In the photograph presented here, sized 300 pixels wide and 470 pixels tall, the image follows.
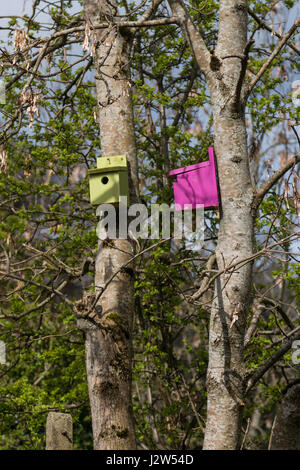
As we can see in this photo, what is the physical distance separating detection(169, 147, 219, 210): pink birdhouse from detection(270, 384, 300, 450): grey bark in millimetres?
1550

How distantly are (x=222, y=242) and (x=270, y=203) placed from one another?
243cm

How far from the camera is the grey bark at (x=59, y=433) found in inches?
115

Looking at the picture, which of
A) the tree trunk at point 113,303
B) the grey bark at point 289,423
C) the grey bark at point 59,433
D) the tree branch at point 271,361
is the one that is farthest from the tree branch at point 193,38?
the grey bark at point 289,423

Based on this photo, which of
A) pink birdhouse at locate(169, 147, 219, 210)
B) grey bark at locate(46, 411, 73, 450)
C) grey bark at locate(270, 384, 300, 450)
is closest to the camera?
grey bark at locate(46, 411, 73, 450)

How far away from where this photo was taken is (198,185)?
3516mm

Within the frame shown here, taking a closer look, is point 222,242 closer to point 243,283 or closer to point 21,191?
point 243,283

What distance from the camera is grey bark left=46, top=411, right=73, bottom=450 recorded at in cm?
291

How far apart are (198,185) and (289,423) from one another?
186 cm

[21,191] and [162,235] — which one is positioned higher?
[21,191]

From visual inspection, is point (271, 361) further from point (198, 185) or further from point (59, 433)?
point (59, 433)

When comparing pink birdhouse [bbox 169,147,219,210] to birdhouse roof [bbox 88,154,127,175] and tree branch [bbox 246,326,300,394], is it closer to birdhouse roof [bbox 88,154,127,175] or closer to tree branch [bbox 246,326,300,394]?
birdhouse roof [bbox 88,154,127,175]

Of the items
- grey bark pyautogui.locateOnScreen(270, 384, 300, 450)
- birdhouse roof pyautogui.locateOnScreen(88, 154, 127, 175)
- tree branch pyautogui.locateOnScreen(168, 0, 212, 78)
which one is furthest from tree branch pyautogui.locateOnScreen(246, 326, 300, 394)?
tree branch pyautogui.locateOnScreen(168, 0, 212, 78)

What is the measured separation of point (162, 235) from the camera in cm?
595
